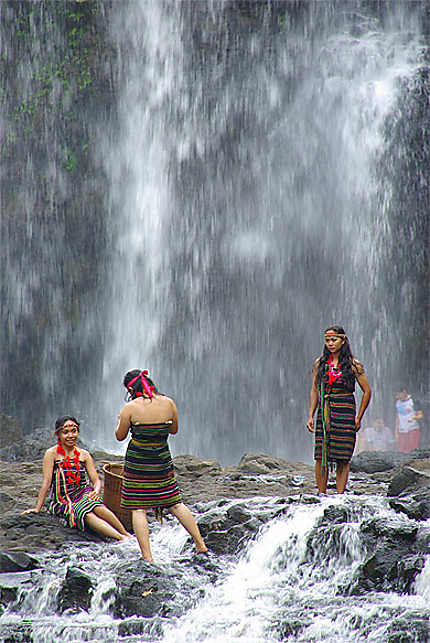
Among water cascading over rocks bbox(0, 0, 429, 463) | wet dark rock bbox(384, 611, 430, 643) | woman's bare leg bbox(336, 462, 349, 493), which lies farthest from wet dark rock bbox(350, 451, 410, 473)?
water cascading over rocks bbox(0, 0, 429, 463)

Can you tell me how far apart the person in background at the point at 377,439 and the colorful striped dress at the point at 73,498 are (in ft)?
30.1

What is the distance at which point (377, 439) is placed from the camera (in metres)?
14.4

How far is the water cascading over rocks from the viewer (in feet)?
56.3

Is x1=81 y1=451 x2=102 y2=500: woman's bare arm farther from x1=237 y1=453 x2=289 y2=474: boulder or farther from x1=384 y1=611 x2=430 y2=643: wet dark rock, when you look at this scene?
x1=237 y1=453 x2=289 y2=474: boulder

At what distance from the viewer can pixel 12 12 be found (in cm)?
1830

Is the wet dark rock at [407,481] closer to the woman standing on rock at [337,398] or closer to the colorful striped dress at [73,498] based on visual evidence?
the woman standing on rock at [337,398]

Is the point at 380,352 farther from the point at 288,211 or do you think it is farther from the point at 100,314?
the point at 100,314

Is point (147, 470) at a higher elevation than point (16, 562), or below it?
higher

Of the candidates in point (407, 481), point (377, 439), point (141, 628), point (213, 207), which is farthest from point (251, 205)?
point (141, 628)

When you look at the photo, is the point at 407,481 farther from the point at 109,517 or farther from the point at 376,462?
the point at 376,462

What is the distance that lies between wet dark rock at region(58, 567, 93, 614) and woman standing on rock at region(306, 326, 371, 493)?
7.80 feet

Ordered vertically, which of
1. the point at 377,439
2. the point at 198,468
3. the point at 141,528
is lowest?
the point at 377,439

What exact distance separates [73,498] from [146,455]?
140 centimetres

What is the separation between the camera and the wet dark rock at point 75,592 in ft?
16.9
